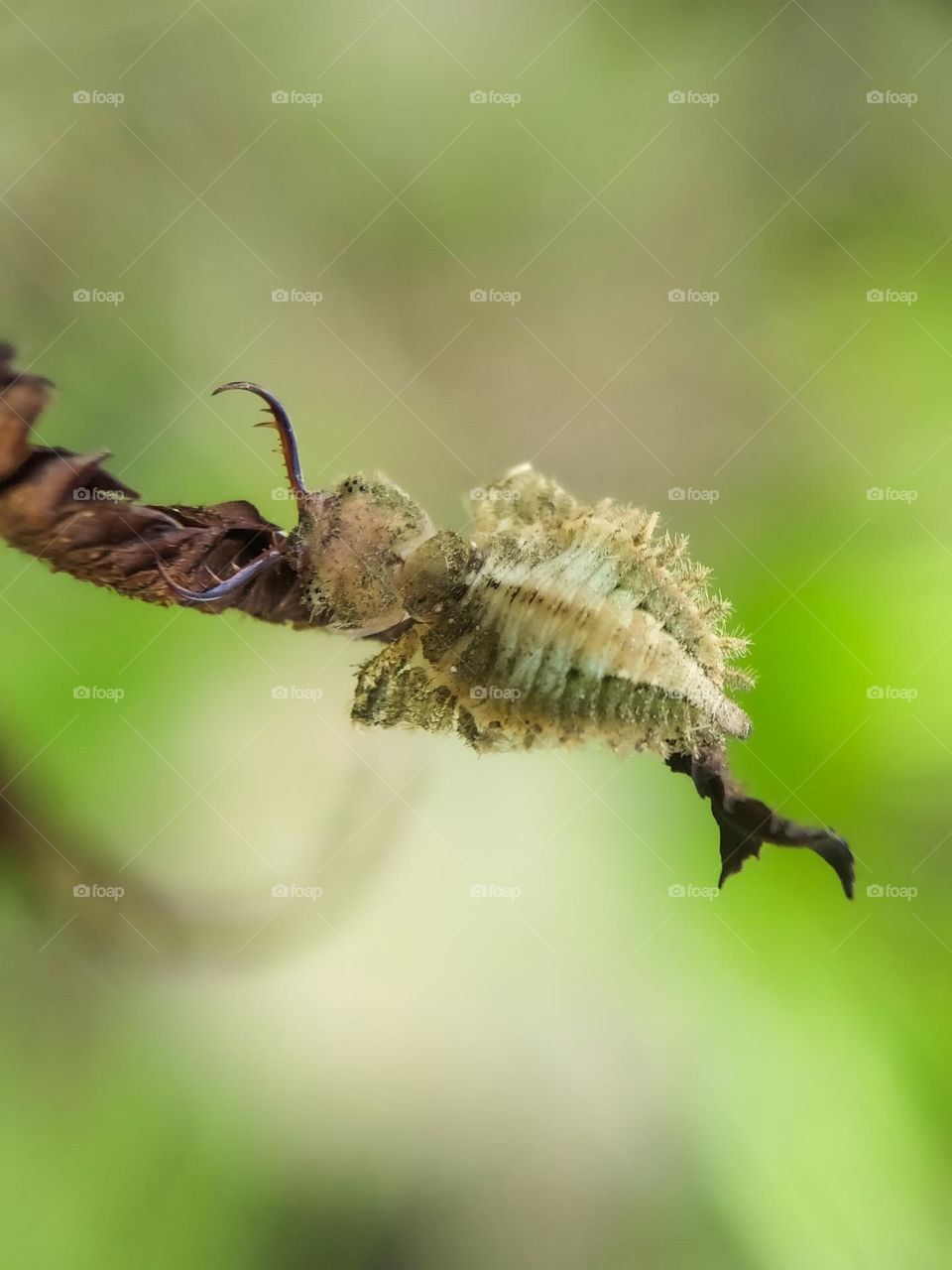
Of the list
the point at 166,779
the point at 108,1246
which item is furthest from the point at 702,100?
the point at 108,1246

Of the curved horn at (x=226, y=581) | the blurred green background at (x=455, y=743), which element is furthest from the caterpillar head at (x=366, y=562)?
the blurred green background at (x=455, y=743)

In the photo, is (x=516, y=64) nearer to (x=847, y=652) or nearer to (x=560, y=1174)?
(x=847, y=652)

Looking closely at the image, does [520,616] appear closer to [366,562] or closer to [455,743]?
[366,562]

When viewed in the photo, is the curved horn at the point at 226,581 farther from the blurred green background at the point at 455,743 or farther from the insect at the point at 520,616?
the blurred green background at the point at 455,743

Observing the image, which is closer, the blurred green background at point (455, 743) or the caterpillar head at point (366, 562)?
the caterpillar head at point (366, 562)

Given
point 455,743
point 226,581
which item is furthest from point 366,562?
point 455,743

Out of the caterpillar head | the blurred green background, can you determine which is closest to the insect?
the caterpillar head
